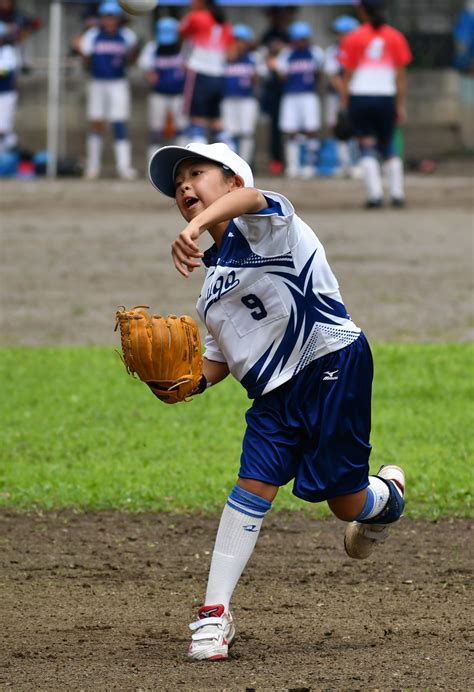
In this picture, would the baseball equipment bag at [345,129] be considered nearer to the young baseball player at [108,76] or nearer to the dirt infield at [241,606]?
the young baseball player at [108,76]

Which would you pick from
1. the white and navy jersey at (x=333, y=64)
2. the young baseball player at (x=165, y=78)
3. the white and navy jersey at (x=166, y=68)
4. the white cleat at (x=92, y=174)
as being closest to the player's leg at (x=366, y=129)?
the young baseball player at (x=165, y=78)

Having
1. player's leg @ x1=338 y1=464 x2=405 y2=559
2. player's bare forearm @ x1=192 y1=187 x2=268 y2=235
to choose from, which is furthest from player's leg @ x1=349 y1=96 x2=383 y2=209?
player's bare forearm @ x1=192 y1=187 x2=268 y2=235

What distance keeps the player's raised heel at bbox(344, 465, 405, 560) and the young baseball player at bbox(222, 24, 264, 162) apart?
14784 mm

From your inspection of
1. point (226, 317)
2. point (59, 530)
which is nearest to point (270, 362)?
point (226, 317)

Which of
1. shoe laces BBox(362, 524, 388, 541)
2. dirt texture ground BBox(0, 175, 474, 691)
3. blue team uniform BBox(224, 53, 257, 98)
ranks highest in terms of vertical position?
shoe laces BBox(362, 524, 388, 541)

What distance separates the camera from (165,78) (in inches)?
764

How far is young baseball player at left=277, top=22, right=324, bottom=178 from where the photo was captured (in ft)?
63.4

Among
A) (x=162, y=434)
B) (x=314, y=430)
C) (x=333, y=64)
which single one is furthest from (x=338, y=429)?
(x=333, y=64)

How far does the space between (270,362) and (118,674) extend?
108cm

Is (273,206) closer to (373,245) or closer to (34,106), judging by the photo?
(373,245)

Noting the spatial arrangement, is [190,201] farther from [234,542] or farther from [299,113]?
[299,113]

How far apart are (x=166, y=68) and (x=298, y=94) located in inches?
76.3

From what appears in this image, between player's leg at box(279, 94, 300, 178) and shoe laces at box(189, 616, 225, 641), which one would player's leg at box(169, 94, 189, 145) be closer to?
player's leg at box(279, 94, 300, 178)

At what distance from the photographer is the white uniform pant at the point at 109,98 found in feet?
62.9
